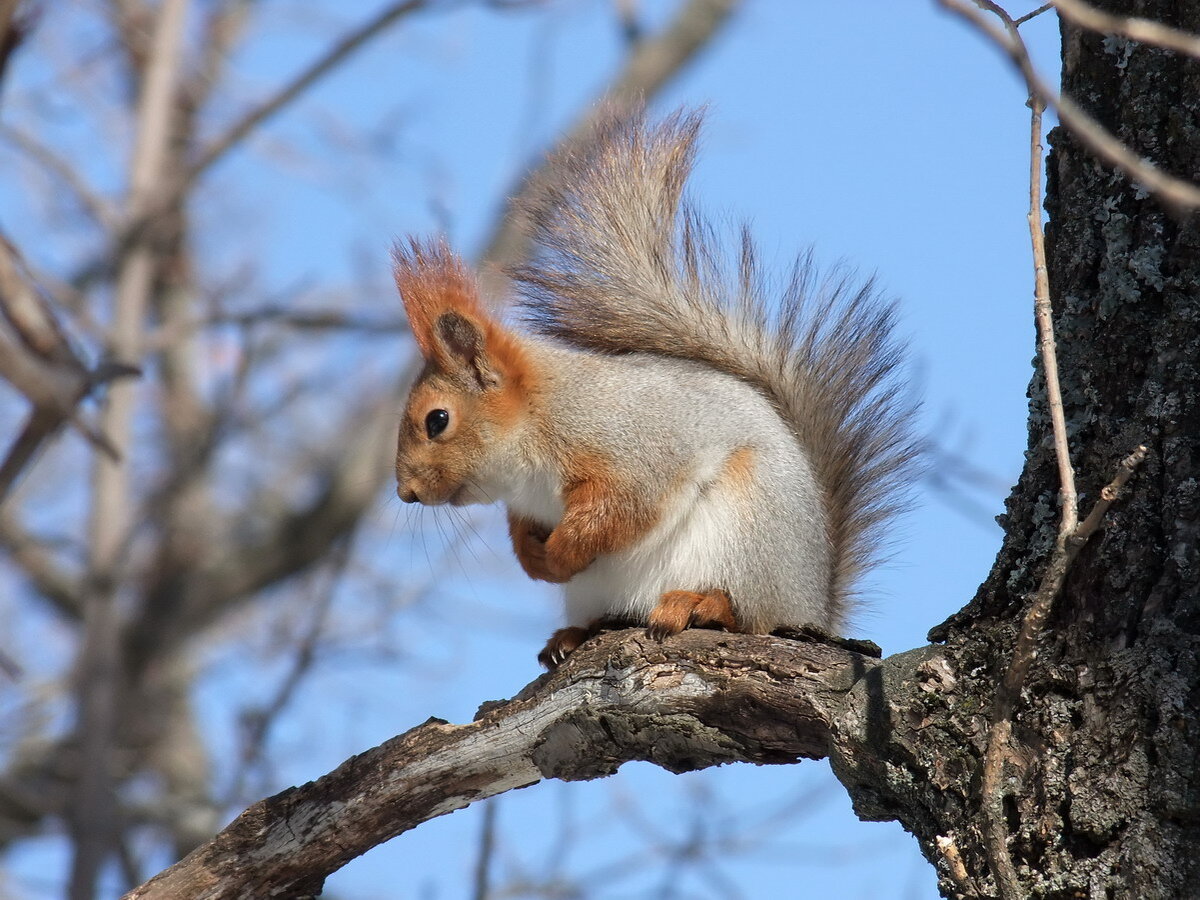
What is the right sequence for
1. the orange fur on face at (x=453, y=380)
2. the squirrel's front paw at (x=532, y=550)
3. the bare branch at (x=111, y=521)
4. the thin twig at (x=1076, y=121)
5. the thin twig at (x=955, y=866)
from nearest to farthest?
the thin twig at (x=1076, y=121)
the thin twig at (x=955, y=866)
the squirrel's front paw at (x=532, y=550)
the orange fur on face at (x=453, y=380)
the bare branch at (x=111, y=521)

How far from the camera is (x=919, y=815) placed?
1576 mm

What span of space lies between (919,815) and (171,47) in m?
3.92

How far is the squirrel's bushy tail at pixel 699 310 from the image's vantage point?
8.06 ft

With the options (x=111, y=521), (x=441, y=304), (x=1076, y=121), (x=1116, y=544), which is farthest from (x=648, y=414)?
(x=111, y=521)

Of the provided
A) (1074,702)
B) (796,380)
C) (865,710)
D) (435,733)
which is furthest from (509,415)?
(1074,702)

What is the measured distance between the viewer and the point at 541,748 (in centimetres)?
190

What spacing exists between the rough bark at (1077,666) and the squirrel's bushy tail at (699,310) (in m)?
0.72

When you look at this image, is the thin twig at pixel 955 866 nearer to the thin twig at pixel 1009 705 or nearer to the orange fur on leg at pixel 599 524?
the thin twig at pixel 1009 705

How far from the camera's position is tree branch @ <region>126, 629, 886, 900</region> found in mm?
1789

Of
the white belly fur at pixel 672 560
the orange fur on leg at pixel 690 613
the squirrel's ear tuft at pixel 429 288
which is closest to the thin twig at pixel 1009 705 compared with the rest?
Answer: the orange fur on leg at pixel 690 613

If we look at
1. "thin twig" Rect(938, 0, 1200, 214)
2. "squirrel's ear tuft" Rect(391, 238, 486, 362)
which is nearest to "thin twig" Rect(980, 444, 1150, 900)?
"thin twig" Rect(938, 0, 1200, 214)

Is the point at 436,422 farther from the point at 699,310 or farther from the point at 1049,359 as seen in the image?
the point at 1049,359

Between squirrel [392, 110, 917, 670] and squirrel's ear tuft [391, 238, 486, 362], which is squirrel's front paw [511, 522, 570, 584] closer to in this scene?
squirrel [392, 110, 917, 670]

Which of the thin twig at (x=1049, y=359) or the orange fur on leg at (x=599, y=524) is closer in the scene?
the thin twig at (x=1049, y=359)
